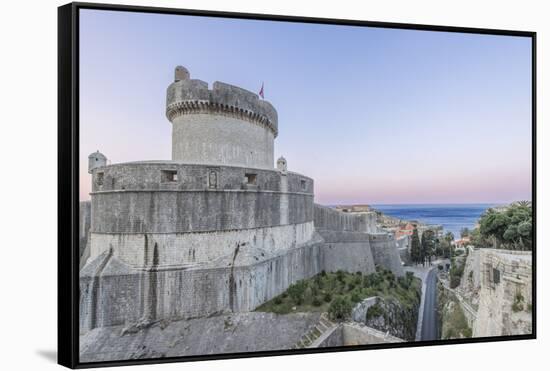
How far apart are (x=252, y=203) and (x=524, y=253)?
4560 mm

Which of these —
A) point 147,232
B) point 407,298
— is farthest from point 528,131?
point 147,232

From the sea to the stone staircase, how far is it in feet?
6.75

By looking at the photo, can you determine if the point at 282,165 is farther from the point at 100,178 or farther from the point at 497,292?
the point at 497,292

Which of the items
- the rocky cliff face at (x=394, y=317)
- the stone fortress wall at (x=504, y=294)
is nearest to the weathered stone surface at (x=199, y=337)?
the rocky cliff face at (x=394, y=317)

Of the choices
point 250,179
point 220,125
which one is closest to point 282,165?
point 250,179

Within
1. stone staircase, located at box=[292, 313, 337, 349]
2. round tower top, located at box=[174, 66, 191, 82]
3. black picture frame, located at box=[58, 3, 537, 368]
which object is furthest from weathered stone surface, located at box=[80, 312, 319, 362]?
round tower top, located at box=[174, 66, 191, 82]

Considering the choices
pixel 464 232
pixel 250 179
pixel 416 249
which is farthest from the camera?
pixel 416 249

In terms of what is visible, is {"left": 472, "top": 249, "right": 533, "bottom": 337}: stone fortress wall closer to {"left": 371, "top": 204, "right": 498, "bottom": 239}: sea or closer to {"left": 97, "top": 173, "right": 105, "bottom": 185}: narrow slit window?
{"left": 371, "top": 204, "right": 498, "bottom": 239}: sea

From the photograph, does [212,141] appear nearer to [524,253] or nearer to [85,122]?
[85,122]

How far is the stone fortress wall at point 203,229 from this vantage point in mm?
5266

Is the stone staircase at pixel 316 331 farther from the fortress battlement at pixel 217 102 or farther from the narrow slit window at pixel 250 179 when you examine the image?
the fortress battlement at pixel 217 102

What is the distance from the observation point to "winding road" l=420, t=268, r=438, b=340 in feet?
21.0

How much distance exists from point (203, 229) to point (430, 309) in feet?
13.7

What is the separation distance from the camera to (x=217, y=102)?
273 inches
